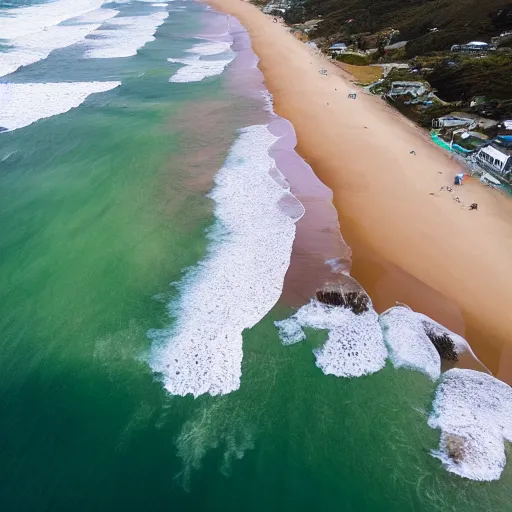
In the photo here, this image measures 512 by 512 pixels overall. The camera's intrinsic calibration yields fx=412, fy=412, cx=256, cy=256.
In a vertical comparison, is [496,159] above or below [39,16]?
above

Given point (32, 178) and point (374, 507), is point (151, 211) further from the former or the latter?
point (374, 507)

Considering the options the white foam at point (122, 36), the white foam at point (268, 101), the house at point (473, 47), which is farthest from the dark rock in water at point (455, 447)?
the white foam at point (122, 36)

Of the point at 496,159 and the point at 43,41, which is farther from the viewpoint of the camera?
the point at 43,41

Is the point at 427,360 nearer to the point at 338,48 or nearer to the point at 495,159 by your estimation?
the point at 495,159

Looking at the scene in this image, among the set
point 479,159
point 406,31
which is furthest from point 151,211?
point 406,31

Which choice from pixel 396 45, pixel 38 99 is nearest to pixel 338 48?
pixel 396 45

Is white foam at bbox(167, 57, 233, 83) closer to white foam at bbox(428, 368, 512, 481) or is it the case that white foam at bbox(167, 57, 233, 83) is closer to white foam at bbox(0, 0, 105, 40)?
white foam at bbox(0, 0, 105, 40)

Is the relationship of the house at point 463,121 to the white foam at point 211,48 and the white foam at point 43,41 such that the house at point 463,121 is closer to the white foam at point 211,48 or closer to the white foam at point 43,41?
the white foam at point 211,48

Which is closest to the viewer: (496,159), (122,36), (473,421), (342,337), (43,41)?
(473,421)
